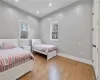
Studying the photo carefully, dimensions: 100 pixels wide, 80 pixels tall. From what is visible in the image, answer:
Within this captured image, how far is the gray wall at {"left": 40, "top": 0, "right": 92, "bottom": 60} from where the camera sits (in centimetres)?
329

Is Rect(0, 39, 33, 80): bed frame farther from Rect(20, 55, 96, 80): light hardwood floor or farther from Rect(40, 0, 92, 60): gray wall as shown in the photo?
Rect(40, 0, 92, 60): gray wall

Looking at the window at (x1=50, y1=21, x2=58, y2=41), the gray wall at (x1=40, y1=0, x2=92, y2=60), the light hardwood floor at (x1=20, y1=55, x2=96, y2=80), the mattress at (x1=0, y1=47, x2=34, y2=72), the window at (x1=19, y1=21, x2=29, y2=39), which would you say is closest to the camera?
the mattress at (x1=0, y1=47, x2=34, y2=72)

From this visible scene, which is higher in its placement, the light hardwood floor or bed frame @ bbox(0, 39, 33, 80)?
bed frame @ bbox(0, 39, 33, 80)

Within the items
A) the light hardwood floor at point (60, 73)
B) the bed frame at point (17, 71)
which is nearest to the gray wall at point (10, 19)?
the bed frame at point (17, 71)

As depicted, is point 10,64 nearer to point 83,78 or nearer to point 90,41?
point 83,78

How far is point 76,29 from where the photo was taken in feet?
12.1

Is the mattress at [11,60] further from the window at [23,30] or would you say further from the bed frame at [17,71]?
the window at [23,30]

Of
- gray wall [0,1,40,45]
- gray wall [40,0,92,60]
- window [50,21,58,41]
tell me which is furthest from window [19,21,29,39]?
gray wall [40,0,92,60]

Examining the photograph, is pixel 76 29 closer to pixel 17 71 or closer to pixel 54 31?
pixel 54 31

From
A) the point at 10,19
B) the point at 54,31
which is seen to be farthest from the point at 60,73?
the point at 10,19

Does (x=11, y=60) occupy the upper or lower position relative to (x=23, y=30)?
lower

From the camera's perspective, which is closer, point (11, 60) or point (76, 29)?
point (11, 60)

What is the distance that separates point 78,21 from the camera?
363 cm

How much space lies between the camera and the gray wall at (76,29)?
3293 millimetres
